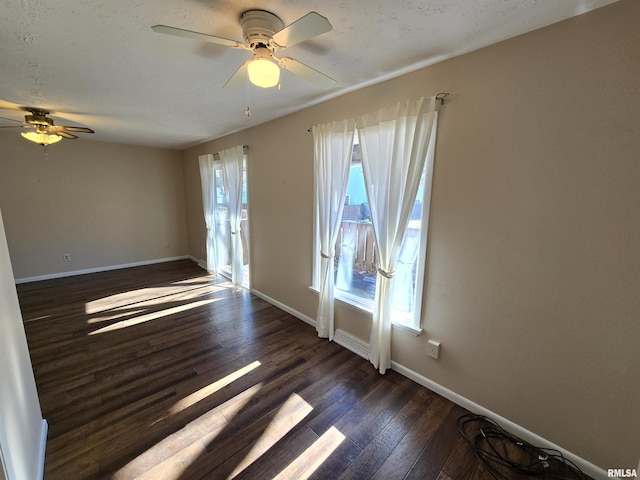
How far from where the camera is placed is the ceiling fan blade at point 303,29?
1.05 m

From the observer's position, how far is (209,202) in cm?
484

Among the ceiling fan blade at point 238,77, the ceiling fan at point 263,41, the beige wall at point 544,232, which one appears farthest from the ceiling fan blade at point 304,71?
the beige wall at point 544,232

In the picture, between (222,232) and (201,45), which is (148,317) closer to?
(222,232)

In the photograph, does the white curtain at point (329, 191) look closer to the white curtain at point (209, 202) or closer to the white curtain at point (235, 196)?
the white curtain at point (235, 196)

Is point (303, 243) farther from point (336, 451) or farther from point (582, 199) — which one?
point (582, 199)

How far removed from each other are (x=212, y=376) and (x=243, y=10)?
8.43ft

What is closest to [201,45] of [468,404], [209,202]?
[468,404]

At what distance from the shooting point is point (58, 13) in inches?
51.8

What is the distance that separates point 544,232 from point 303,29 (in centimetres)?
168

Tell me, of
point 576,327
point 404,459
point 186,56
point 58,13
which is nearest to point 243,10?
point 186,56

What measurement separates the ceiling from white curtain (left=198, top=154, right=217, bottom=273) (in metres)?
1.90

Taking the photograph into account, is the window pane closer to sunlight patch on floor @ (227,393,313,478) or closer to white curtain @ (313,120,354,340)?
white curtain @ (313,120,354,340)

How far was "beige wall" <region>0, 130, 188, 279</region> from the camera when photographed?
13.7 feet

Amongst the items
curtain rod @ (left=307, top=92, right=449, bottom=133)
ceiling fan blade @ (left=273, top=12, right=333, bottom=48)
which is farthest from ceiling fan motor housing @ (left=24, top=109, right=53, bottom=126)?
curtain rod @ (left=307, top=92, right=449, bottom=133)
